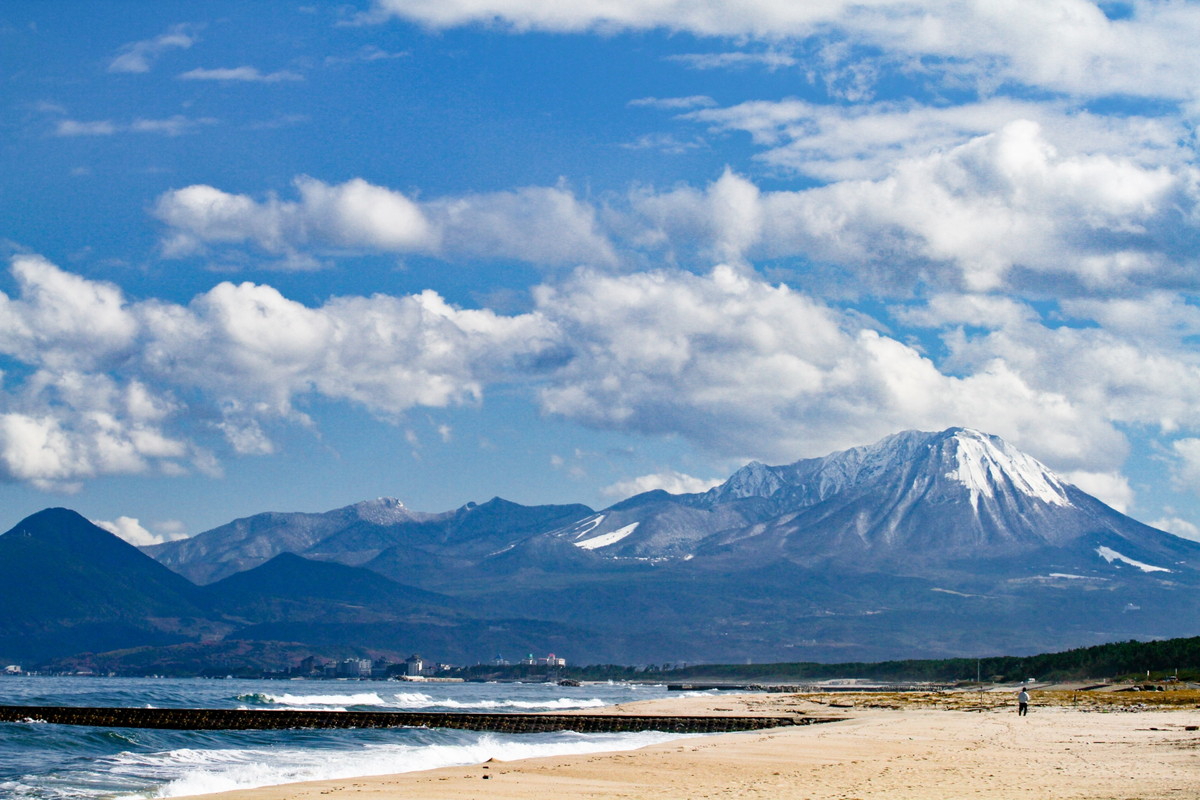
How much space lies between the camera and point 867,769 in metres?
38.3

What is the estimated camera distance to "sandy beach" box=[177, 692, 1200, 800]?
3173 centimetres

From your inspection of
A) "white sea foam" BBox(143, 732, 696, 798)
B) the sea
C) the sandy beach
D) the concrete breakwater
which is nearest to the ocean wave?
the concrete breakwater

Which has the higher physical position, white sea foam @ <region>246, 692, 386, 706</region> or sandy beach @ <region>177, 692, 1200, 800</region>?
sandy beach @ <region>177, 692, 1200, 800</region>

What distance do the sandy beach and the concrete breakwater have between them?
9.55m

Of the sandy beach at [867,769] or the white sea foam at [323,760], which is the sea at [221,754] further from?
the sandy beach at [867,769]

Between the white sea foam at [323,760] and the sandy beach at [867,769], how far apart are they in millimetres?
3296

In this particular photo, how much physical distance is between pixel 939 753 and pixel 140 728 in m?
45.7

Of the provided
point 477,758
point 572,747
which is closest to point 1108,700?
point 572,747

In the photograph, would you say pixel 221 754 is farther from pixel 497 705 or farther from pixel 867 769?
pixel 497 705

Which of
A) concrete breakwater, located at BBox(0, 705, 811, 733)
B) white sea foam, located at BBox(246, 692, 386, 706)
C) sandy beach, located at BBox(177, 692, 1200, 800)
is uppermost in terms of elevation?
sandy beach, located at BBox(177, 692, 1200, 800)

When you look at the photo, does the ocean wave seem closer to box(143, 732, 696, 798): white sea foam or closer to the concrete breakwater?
the concrete breakwater

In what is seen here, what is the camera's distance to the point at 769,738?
5650cm

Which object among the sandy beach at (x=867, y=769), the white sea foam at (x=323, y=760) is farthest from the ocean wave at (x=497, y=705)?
the sandy beach at (x=867, y=769)

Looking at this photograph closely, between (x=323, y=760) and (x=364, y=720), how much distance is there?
22855 mm
